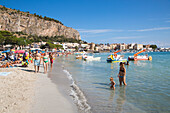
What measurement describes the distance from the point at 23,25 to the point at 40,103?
149194 millimetres

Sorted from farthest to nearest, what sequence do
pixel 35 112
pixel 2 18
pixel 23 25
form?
1. pixel 23 25
2. pixel 2 18
3. pixel 35 112

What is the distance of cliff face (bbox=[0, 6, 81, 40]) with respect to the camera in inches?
4993

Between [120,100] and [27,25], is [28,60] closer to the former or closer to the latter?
[120,100]

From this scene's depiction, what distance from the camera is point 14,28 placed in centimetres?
12950

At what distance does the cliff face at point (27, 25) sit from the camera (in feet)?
416

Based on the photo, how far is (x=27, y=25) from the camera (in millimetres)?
143250

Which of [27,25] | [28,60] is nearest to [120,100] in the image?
[28,60]

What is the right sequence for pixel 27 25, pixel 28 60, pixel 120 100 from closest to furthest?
pixel 120 100, pixel 28 60, pixel 27 25

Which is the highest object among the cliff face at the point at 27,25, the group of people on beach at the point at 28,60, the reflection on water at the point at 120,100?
the cliff face at the point at 27,25

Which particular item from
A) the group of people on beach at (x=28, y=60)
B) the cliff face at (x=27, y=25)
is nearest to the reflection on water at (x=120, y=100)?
the group of people on beach at (x=28, y=60)

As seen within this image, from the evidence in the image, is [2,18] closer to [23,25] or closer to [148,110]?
[23,25]

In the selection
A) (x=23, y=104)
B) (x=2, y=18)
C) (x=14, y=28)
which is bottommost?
(x=23, y=104)

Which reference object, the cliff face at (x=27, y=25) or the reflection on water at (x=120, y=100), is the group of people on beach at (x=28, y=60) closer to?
the reflection on water at (x=120, y=100)

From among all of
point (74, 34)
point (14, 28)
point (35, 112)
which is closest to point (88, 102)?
point (35, 112)
